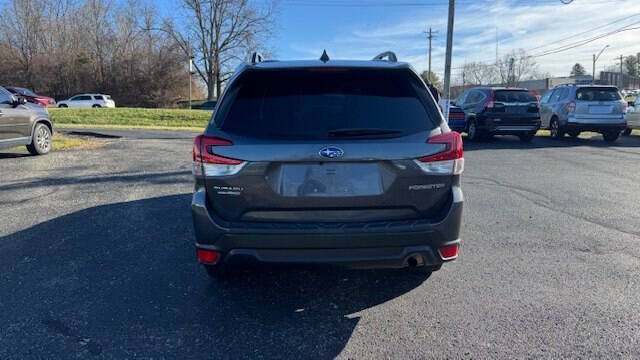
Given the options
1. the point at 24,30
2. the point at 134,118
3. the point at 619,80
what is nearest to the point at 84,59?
the point at 24,30

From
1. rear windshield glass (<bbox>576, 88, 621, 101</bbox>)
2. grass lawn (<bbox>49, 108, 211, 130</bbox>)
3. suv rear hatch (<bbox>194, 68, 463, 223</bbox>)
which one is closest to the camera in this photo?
suv rear hatch (<bbox>194, 68, 463, 223</bbox>)

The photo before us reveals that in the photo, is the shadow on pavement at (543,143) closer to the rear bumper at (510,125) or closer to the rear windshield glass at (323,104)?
the rear bumper at (510,125)

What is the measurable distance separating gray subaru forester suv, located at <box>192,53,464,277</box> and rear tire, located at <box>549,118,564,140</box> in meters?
14.2

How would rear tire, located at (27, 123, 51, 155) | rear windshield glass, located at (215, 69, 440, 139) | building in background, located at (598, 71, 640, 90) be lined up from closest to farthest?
1. rear windshield glass, located at (215, 69, 440, 139)
2. rear tire, located at (27, 123, 51, 155)
3. building in background, located at (598, 71, 640, 90)

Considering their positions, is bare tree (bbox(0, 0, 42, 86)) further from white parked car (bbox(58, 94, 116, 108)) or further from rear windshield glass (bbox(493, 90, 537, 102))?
rear windshield glass (bbox(493, 90, 537, 102))

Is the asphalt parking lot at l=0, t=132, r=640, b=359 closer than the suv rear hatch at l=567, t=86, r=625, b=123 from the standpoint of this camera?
Yes

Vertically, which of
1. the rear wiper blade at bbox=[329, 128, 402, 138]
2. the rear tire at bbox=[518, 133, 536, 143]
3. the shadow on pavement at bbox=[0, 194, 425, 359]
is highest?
the rear wiper blade at bbox=[329, 128, 402, 138]

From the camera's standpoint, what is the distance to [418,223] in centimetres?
294

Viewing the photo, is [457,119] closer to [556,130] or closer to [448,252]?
[556,130]

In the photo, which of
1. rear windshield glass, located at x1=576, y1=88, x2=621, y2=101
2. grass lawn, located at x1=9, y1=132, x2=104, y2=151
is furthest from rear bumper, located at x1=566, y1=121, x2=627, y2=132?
grass lawn, located at x1=9, y1=132, x2=104, y2=151

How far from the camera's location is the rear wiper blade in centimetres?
289

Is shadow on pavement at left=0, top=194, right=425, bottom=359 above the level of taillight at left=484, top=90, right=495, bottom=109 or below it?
below

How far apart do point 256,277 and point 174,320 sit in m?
0.89

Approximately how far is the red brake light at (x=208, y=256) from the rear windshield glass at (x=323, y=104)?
80cm
